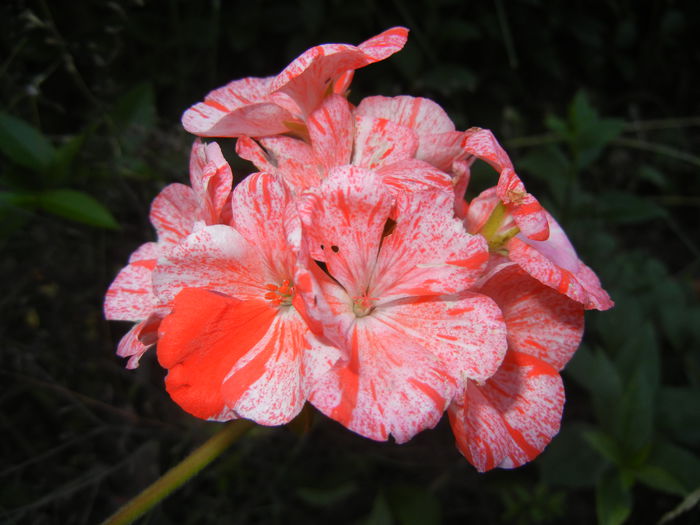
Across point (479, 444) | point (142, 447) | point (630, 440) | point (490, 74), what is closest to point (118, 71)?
point (142, 447)

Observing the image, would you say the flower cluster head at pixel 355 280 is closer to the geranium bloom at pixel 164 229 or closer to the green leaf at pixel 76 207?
the geranium bloom at pixel 164 229

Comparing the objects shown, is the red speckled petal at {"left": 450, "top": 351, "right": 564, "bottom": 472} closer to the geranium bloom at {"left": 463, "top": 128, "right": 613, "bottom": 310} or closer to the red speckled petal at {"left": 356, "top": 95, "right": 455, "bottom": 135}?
the geranium bloom at {"left": 463, "top": 128, "right": 613, "bottom": 310}

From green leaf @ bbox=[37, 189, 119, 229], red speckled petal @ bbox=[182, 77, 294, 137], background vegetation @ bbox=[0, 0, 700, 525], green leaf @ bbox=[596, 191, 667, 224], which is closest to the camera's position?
red speckled petal @ bbox=[182, 77, 294, 137]

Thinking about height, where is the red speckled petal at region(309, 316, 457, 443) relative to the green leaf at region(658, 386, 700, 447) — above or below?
above

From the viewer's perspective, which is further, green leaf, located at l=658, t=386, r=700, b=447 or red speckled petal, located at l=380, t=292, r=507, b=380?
green leaf, located at l=658, t=386, r=700, b=447

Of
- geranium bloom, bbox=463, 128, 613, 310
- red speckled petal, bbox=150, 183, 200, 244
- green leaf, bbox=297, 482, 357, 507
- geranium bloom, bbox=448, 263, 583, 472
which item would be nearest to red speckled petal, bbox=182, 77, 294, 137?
red speckled petal, bbox=150, 183, 200, 244

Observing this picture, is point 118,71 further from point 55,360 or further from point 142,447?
point 142,447
